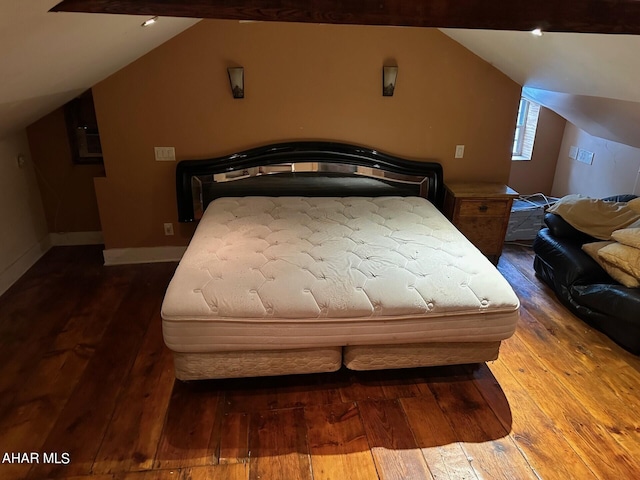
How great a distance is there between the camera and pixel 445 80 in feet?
11.7

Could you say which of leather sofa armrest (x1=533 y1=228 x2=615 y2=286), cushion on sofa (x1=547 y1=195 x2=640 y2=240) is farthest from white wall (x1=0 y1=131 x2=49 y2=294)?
cushion on sofa (x1=547 y1=195 x2=640 y2=240)

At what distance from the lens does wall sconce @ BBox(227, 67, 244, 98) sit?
3.29 metres

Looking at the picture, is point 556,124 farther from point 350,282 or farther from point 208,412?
point 208,412

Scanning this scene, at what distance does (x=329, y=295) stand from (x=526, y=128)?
143 inches

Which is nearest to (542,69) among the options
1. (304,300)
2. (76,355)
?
(304,300)

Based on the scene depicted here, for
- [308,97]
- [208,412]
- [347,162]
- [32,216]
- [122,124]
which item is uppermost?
[308,97]

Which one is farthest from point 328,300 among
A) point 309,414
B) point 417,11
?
point 417,11

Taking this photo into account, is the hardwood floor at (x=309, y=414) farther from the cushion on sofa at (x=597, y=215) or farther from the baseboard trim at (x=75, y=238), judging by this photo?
the baseboard trim at (x=75, y=238)

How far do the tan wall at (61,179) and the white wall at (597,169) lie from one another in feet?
14.4

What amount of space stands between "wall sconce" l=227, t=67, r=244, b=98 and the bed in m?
1.04

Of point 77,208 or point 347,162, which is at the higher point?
point 347,162

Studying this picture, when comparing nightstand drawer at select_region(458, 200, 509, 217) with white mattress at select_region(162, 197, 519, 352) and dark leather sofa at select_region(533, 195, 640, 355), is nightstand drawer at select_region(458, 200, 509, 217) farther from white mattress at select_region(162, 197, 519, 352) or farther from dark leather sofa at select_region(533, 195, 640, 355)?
white mattress at select_region(162, 197, 519, 352)

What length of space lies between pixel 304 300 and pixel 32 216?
2837 millimetres

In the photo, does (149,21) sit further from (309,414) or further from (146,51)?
(309,414)
